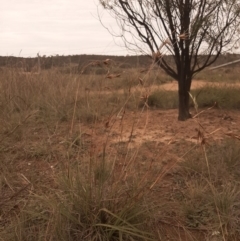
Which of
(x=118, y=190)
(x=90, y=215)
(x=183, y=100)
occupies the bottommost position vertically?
(x=90, y=215)

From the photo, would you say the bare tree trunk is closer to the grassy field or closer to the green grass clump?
the grassy field

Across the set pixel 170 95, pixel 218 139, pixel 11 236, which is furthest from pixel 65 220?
pixel 170 95

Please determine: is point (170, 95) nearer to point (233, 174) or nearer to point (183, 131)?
point (183, 131)

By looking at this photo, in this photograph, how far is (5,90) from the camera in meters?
5.90

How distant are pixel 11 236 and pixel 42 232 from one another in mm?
187

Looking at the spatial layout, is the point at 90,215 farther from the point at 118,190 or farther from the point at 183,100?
the point at 183,100

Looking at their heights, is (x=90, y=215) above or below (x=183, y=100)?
below

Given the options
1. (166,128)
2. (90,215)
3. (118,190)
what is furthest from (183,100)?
(90,215)

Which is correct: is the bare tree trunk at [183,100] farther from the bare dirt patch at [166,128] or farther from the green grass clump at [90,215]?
the green grass clump at [90,215]

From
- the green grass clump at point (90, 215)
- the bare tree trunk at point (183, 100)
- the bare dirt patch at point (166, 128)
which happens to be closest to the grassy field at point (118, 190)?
the green grass clump at point (90, 215)

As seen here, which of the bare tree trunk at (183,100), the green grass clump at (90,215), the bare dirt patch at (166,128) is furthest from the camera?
the bare tree trunk at (183,100)

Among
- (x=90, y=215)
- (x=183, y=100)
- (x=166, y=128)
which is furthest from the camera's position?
(x=183, y=100)

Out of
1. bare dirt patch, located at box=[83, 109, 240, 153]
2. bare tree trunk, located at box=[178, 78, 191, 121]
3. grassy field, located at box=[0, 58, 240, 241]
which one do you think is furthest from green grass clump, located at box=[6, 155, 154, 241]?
bare tree trunk, located at box=[178, 78, 191, 121]

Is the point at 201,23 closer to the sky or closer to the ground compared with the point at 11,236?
closer to the sky
